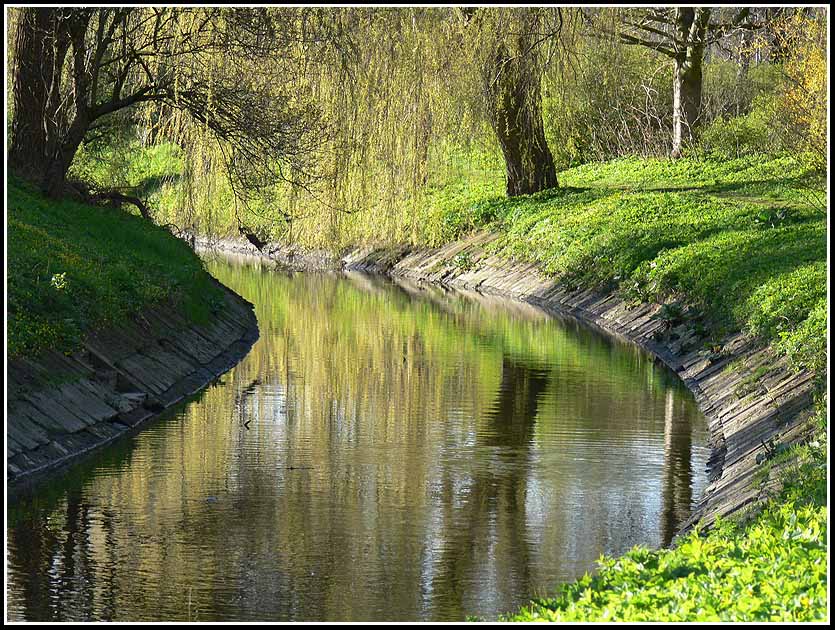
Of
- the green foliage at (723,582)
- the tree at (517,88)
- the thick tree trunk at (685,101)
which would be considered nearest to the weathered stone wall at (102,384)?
the tree at (517,88)

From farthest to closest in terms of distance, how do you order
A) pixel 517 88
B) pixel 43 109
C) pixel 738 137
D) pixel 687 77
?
1. pixel 687 77
2. pixel 738 137
3. pixel 517 88
4. pixel 43 109

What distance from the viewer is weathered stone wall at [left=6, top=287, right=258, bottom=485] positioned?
16.8 m

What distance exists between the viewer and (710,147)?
46375 millimetres

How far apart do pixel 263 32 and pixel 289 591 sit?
15.4 meters

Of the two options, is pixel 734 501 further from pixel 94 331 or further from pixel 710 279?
pixel 710 279

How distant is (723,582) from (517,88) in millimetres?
28070

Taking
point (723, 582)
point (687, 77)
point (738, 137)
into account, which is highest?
point (687, 77)

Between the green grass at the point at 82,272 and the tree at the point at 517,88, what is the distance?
22.9ft

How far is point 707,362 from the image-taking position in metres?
23.3

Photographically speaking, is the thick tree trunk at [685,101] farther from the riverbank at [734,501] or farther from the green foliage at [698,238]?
the riverbank at [734,501]

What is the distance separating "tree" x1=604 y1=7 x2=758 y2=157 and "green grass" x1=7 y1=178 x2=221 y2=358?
19.5 metres

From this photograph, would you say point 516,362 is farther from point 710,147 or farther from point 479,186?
point 710,147

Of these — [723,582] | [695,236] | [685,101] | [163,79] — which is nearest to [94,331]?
[163,79]

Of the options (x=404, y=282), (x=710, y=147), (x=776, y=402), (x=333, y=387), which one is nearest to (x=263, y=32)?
(x=333, y=387)
